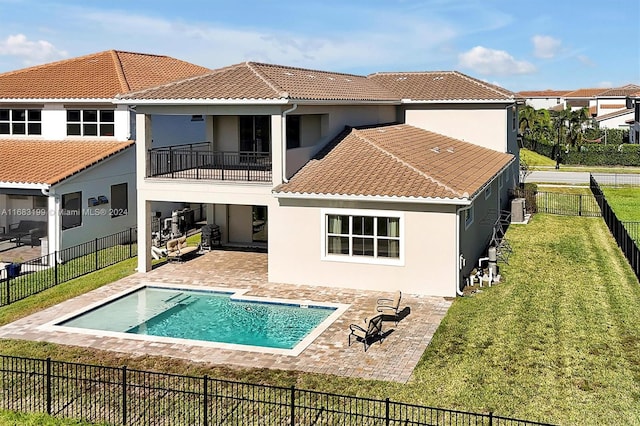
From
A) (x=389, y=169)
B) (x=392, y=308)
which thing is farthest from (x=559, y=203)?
(x=392, y=308)

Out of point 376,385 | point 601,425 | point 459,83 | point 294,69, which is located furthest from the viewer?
point 459,83

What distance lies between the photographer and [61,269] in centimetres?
2431

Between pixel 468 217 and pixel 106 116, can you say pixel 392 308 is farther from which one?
pixel 106 116

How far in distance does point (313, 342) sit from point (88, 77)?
2124 centimetres

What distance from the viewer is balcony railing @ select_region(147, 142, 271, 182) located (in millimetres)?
24372

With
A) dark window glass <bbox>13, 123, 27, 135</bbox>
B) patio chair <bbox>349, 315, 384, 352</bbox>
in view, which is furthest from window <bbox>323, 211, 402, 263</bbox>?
dark window glass <bbox>13, 123, 27, 135</bbox>

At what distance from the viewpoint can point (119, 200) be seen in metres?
29.8

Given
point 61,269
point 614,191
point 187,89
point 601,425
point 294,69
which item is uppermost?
point 294,69

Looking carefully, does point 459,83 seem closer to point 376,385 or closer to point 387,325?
point 387,325

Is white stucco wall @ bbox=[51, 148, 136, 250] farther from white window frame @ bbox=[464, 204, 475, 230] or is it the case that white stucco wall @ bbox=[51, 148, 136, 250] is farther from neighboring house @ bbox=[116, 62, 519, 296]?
white window frame @ bbox=[464, 204, 475, 230]

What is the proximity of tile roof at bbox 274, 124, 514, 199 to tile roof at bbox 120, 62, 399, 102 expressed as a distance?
2.11 metres

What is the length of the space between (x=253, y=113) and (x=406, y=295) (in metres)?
7.59

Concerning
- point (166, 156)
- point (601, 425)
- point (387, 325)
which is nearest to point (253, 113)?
point (166, 156)

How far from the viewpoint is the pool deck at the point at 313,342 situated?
591 inches
